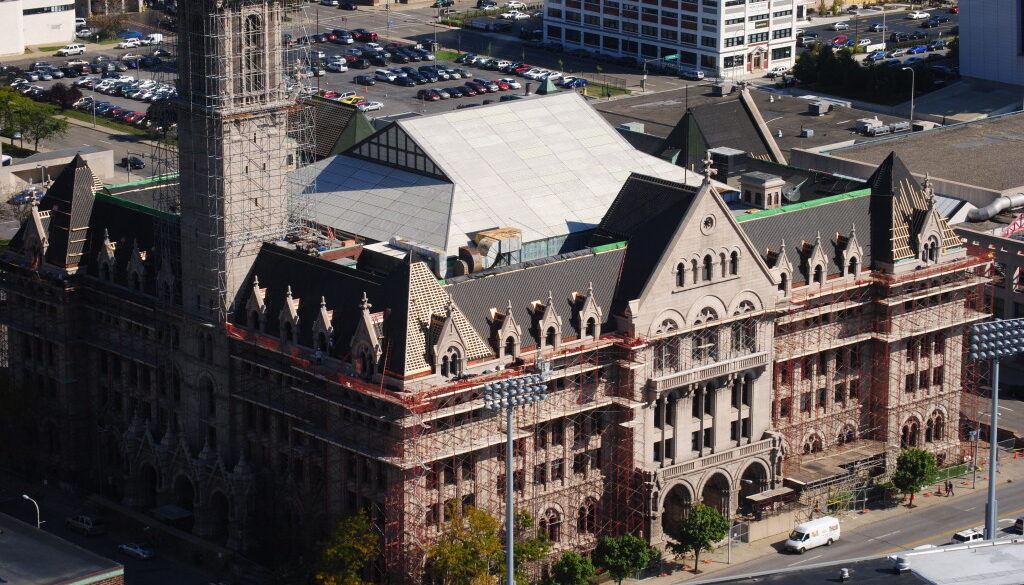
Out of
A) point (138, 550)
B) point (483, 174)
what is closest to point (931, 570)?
point (483, 174)

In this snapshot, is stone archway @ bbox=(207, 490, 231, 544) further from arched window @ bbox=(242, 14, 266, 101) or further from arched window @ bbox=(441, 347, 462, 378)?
arched window @ bbox=(242, 14, 266, 101)

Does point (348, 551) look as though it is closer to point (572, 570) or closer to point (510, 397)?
point (572, 570)

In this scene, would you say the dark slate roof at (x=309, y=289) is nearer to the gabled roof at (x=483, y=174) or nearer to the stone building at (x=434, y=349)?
the stone building at (x=434, y=349)

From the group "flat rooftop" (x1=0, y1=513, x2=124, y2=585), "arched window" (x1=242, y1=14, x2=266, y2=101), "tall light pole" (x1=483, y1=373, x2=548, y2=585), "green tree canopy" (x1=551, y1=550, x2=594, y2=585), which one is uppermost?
"arched window" (x1=242, y1=14, x2=266, y2=101)

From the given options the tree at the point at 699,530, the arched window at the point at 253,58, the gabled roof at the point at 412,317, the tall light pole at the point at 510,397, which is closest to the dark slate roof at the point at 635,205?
the gabled roof at the point at 412,317

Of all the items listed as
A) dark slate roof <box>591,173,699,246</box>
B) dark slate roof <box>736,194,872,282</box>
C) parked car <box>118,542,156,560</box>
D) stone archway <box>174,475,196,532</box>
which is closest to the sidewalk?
dark slate roof <box>736,194,872,282</box>

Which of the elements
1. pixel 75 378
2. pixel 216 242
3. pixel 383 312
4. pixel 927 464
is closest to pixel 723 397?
pixel 927 464

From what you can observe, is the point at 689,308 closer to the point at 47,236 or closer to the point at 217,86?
the point at 217,86

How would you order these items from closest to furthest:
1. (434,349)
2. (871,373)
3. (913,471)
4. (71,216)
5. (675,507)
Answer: (434,349)
(675,507)
(913,471)
(71,216)
(871,373)
